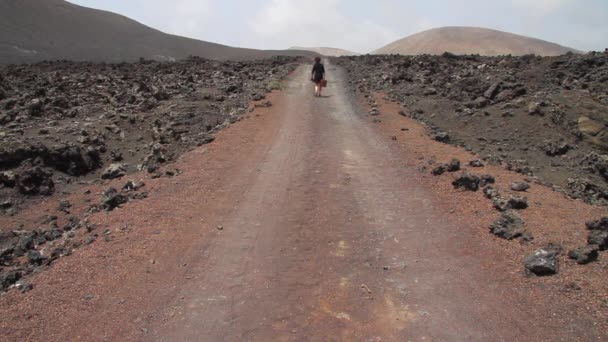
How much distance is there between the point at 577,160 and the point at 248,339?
1300 centimetres

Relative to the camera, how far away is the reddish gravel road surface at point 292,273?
5961 mm

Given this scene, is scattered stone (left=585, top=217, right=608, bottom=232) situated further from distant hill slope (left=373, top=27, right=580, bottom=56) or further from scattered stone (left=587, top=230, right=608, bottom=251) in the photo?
distant hill slope (left=373, top=27, right=580, bottom=56)

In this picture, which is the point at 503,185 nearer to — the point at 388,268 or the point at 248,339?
the point at 388,268

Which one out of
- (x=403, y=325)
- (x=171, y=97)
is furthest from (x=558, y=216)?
(x=171, y=97)

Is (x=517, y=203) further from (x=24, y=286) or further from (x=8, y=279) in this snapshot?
(x=8, y=279)

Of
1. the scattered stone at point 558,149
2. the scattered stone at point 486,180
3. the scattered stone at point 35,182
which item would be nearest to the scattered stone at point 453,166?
the scattered stone at point 486,180

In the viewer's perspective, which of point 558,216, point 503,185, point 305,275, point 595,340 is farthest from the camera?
point 503,185

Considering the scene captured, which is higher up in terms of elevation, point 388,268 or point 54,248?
point 388,268

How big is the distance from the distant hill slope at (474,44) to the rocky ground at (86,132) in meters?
81.5

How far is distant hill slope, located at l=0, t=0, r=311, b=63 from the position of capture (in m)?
44.7

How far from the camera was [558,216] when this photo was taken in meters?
8.70

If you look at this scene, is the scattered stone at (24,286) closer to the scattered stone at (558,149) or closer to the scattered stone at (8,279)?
the scattered stone at (8,279)

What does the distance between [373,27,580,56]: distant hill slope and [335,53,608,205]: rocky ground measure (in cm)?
7692

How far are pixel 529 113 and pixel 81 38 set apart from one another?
163 feet
